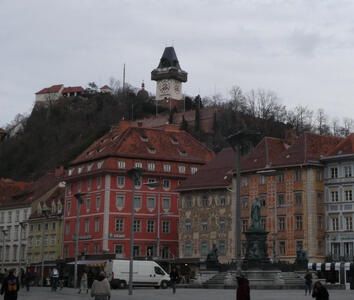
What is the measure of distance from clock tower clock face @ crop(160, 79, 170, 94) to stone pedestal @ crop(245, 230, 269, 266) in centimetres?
12431

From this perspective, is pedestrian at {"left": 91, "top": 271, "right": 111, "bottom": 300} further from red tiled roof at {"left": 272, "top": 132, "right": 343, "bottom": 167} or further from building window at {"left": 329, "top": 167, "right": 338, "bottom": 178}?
building window at {"left": 329, "top": 167, "right": 338, "bottom": 178}

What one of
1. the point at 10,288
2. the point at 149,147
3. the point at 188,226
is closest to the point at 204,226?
the point at 188,226

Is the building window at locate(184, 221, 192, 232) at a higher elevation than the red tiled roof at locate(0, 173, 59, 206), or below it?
below

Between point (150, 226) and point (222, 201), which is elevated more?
point (222, 201)

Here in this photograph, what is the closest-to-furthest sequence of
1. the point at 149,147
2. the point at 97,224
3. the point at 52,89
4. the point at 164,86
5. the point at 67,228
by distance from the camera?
the point at 97,224, the point at 149,147, the point at 67,228, the point at 164,86, the point at 52,89

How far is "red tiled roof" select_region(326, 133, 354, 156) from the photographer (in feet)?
219

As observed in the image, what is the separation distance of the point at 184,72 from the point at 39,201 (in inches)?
3411

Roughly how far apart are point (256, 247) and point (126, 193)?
115ft

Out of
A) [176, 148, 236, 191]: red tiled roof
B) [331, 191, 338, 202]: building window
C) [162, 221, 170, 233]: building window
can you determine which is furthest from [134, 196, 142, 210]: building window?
[331, 191, 338, 202]: building window

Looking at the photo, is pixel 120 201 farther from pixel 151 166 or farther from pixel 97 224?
pixel 151 166

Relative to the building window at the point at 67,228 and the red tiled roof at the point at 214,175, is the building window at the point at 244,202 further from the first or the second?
the building window at the point at 67,228

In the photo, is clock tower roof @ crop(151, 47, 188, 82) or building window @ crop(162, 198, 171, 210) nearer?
building window @ crop(162, 198, 171, 210)

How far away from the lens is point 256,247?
44.7 m

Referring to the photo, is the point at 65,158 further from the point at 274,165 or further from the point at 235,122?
the point at 274,165
